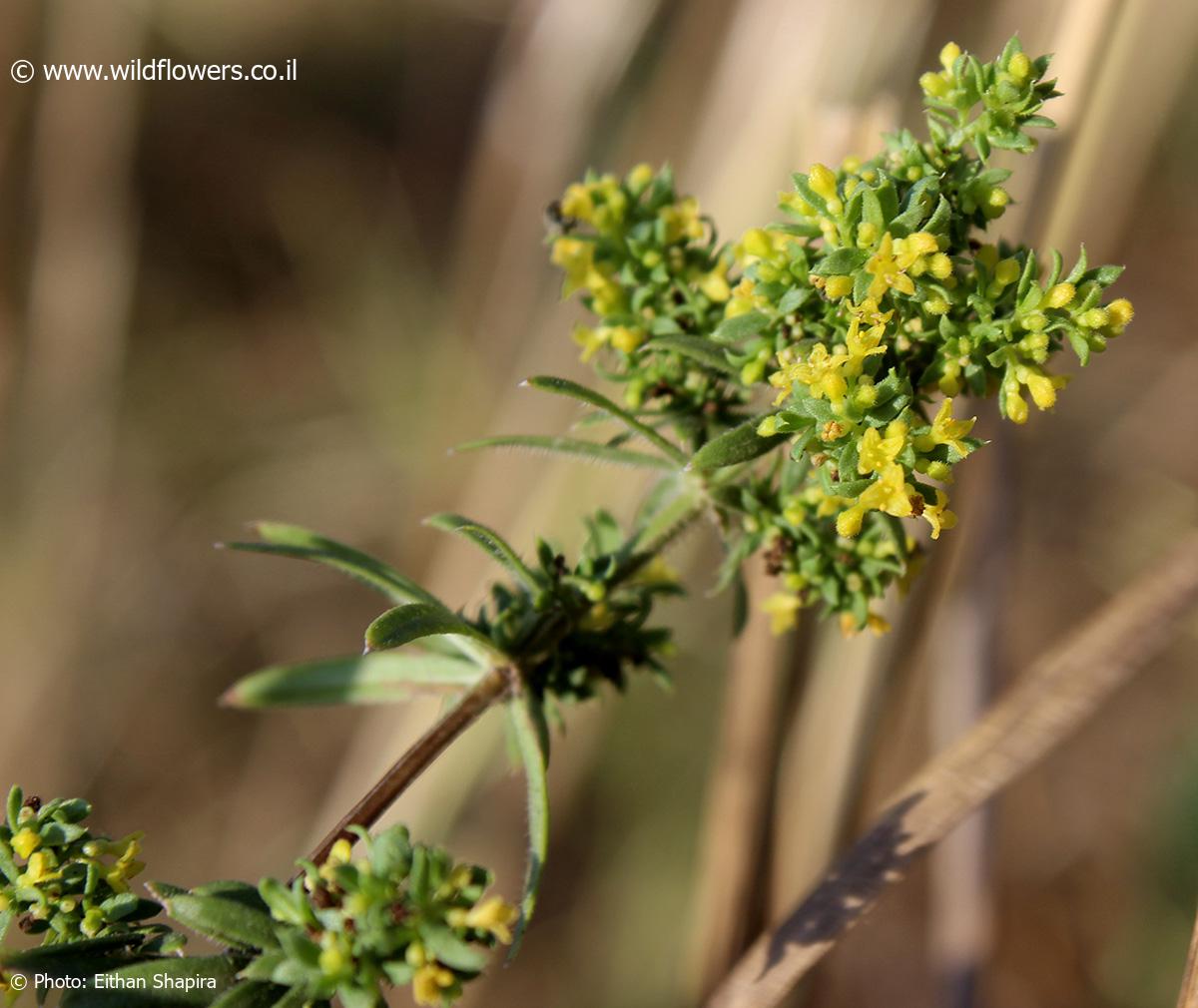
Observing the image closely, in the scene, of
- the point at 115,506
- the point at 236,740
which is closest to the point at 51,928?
the point at 236,740

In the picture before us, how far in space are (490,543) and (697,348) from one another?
51 cm

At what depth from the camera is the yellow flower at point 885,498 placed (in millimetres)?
1534

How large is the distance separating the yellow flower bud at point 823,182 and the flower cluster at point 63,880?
155 cm

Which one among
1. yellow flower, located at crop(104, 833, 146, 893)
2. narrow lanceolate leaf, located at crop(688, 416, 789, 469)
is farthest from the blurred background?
yellow flower, located at crop(104, 833, 146, 893)

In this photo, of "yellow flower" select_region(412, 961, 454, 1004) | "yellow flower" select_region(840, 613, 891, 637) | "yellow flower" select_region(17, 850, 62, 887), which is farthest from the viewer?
"yellow flower" select_region(840, 613, 891, 637)

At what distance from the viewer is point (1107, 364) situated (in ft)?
19.3

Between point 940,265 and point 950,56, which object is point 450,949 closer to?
point 940,265

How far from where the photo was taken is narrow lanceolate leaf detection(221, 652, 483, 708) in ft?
6.94

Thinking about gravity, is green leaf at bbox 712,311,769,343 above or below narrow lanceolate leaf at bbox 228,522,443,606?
above

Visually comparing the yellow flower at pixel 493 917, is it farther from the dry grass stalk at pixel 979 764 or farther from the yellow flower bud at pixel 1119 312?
the yellow flower bud at pixel 1119 312

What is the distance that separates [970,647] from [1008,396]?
2.00 metres

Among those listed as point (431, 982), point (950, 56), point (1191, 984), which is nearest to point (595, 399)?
point (950, 56)

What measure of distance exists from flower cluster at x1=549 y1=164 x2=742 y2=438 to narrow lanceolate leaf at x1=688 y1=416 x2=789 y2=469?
0.26 m

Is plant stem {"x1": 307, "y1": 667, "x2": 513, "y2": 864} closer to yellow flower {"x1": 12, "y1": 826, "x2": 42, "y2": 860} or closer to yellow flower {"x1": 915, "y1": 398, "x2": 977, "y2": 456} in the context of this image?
yellow flower {"x1": 12, "y1": 826, "x2": 42, "y2": 860}
